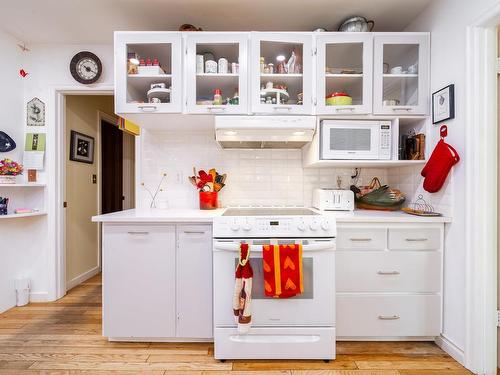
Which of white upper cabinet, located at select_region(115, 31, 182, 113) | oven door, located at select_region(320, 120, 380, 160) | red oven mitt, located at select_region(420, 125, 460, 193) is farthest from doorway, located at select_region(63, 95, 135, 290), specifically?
red oven mitt, located at select_region(420, 125, 460, 193)

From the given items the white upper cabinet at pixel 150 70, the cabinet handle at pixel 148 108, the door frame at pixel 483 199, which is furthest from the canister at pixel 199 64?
the door frame at pixel 483 199

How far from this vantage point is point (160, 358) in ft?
5.77

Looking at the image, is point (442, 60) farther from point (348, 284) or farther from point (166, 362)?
point (166, 362)

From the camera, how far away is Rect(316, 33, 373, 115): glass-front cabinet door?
2.00 metres

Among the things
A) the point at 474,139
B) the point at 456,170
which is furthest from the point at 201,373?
the point at 474,139

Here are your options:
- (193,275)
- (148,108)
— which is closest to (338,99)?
(148,108)

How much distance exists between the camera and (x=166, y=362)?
1.72 metres

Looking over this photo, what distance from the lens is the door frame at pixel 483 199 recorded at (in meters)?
1.59

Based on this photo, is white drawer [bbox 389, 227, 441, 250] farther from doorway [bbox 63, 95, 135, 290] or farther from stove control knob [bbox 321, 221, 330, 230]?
doorway [bbox 63, 95, 135, 290]

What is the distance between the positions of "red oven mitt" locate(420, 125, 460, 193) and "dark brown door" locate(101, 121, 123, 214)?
3778mm

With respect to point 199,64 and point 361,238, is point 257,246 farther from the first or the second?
point 199,64

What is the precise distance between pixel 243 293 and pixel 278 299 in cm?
24

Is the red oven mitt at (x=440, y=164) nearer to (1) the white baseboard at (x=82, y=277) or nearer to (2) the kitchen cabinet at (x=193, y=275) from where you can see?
(2) the kitchen cabinet at (x=193, y=275)

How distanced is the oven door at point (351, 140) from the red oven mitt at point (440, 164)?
366mm
